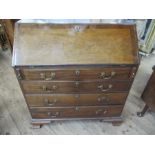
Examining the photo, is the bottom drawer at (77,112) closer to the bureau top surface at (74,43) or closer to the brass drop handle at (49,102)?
the brass drop handle at (49,102)

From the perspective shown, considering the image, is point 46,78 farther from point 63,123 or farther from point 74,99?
point 63,123

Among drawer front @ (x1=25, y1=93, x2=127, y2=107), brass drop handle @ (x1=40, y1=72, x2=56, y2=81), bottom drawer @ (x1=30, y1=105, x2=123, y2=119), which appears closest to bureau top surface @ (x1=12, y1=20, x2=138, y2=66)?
brass drop handle @ (x1=40, y1=72, x2=56, y2=81)

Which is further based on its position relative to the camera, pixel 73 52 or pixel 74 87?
pixel 74 87

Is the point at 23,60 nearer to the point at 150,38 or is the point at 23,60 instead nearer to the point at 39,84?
the point at 39,84

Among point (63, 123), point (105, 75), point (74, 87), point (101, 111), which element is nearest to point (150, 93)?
point (101, 111)

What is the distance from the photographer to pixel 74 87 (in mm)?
1486

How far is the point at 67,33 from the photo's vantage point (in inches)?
51.3

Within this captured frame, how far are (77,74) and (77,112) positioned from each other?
0.58m

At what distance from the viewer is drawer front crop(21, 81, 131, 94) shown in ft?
4.72

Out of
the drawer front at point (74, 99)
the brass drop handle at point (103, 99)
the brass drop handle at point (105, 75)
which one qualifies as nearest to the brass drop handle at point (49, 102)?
the drawer front at point (74, 99)

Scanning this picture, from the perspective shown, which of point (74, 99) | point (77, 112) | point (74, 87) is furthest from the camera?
point (77, 112)

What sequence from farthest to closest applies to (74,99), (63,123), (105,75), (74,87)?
(63,123) < (74,99) < (74,87) < (105,75)

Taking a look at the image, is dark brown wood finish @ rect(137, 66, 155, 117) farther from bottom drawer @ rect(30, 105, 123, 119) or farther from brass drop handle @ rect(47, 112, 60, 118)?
brass drop handle @ rect(47, 112, 60, 118)

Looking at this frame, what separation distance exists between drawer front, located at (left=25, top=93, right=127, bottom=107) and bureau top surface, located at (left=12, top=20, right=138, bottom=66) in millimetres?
409
